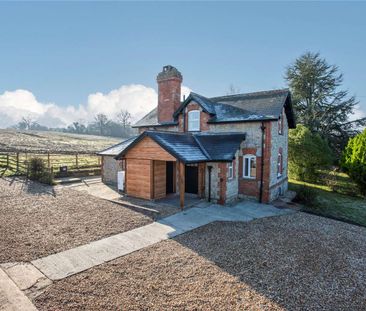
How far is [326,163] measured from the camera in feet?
80.2

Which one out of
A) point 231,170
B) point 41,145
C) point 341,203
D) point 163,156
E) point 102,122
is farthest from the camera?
point 102,122

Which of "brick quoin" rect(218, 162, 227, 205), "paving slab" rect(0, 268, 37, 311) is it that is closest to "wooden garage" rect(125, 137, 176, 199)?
"brick quoin" rect(218, 162, 227, 205)

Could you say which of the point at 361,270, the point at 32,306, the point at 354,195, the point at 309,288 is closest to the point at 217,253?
the point at 309,288

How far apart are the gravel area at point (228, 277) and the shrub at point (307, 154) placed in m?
16.0

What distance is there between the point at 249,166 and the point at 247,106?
4.39m

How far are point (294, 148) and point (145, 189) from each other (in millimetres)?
17577

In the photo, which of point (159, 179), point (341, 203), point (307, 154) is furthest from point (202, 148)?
point (307, 154)

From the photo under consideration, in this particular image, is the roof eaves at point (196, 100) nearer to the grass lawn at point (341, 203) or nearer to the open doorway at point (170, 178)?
the open doorway at point (170, 178)

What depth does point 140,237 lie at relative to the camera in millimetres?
9281

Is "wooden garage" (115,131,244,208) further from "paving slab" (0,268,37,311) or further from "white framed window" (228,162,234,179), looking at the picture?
"paving slab" (0,268,37,311)

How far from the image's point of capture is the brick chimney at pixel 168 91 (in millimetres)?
18844

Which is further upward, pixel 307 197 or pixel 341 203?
pixel 307 197

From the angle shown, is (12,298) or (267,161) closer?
(12,298)

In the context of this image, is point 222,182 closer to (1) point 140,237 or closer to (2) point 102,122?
(1) point 140,237
